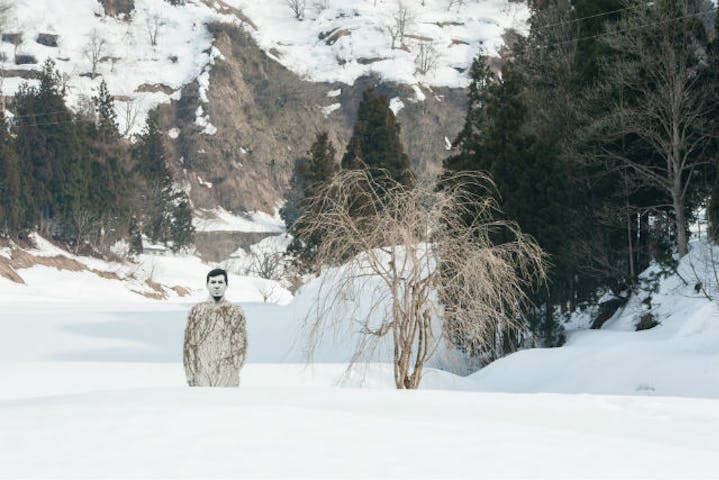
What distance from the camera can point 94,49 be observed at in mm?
99250

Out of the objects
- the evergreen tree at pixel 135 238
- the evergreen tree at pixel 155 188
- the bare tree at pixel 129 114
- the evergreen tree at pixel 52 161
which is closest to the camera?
the evergreen tree at pixel 52 161

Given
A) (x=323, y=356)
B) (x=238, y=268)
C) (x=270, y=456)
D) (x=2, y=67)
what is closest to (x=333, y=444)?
(x=270, y=456)

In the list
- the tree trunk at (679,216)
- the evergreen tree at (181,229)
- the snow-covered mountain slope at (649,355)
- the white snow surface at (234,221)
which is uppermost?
the white snow surface at (234,221)

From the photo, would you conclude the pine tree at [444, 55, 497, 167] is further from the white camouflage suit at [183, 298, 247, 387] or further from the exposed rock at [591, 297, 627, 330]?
the white camouflage suit at [183, 298, 247, 387]

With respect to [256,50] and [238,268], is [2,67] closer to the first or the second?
[256,50]

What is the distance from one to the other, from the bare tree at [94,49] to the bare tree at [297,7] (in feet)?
96.8

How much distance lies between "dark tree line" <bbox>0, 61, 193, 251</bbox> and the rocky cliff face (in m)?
25.4

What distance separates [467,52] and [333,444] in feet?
362

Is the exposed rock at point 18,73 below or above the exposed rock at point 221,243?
above

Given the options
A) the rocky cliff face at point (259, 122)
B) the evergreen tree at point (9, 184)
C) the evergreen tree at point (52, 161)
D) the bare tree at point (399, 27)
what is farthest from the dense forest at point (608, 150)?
the bare tree at point (399, 27)

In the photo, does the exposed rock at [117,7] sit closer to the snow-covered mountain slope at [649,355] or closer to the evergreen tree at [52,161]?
the evergreen tree at [52,161]

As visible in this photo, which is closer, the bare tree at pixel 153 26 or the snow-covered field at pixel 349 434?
the snow-covered field at pixel 349 434

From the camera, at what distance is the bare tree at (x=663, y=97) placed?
2255 cm

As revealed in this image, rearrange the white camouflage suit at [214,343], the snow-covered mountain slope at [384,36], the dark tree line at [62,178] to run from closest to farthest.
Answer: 1. the white camouflage suit at [214,343]
2. the dark tree line at [62,178]
3. the snow-covered mountain slope at [384,36]
